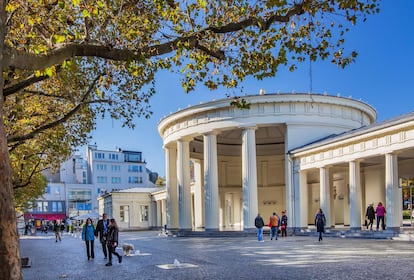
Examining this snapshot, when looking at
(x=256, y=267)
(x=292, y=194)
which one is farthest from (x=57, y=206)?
(x=256, y=267)

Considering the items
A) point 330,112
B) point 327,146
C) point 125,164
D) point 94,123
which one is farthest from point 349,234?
point 125,164

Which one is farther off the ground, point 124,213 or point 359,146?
point 359,146

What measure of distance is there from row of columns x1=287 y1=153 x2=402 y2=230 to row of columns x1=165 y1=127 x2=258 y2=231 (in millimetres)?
2573

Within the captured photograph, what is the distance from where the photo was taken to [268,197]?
44.2 meters

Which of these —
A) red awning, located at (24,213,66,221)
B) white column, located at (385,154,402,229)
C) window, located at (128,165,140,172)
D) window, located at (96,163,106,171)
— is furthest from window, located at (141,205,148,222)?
white column, located at (385,154,402,229)

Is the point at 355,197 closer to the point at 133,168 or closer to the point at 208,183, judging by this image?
the point at 208,183

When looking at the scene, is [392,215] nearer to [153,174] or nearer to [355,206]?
[355,206]

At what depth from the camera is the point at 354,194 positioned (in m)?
26.3

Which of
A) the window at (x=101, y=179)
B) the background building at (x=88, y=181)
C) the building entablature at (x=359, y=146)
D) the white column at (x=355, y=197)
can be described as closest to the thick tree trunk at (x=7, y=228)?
the building entablature at (x=359, y=146)

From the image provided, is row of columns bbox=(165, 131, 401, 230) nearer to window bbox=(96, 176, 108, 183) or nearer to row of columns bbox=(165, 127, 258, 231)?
row of columns bbox=(165, 127, 258, 231)

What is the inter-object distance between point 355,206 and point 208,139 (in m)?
11.8

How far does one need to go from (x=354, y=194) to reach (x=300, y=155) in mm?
5426

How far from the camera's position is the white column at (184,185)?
37.0 m

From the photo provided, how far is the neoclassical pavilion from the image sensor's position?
24.5 meters
